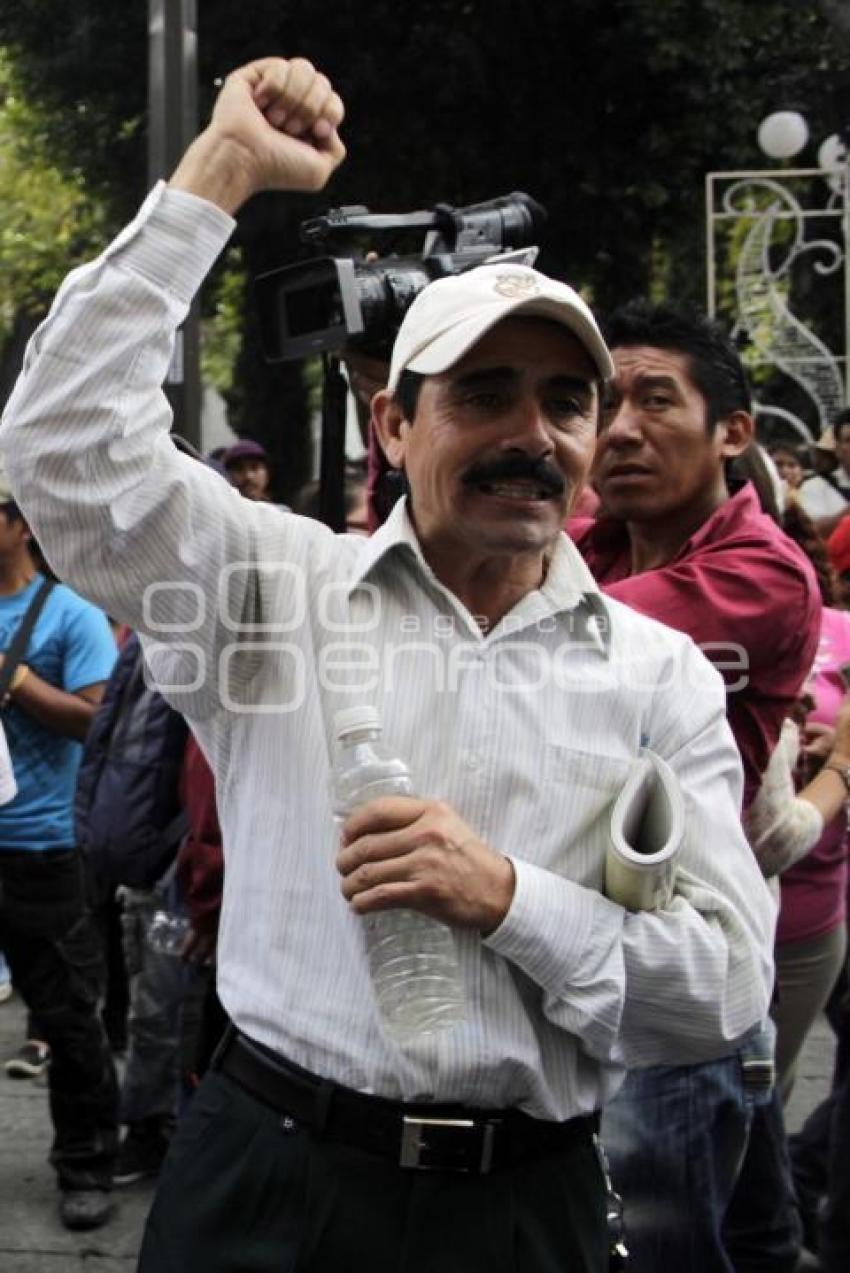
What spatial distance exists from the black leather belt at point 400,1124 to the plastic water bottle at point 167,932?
2.79m

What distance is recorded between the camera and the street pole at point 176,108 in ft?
21.2

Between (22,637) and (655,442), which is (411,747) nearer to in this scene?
(655,442)

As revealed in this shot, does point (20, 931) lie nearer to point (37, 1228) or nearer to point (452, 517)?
point (37, 1228)

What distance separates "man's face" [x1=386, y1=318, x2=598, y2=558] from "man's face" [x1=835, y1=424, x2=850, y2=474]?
17.3 ft

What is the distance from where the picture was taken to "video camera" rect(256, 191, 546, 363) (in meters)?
3.06

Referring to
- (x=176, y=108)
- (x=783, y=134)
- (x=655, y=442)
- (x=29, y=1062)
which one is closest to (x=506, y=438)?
(x=655, y=442)

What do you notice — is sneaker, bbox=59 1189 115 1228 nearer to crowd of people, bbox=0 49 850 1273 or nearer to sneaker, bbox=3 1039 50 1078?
sneaker, bbox=3 1039 50 1078

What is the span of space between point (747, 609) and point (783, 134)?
1208 cm

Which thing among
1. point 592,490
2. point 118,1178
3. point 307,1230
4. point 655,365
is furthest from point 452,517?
point 118,1178

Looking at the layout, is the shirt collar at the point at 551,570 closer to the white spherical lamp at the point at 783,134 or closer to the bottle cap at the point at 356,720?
the bottle cap at the point at 356,720

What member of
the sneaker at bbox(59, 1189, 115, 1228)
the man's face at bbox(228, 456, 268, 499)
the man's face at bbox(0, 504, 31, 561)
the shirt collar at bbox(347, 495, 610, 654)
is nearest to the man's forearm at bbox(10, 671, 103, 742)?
the man's face at bbox(0, 504, 31, 561)

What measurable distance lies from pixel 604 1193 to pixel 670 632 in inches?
28.8

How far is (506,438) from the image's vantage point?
2.21 m

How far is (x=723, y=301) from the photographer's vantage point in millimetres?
18234
